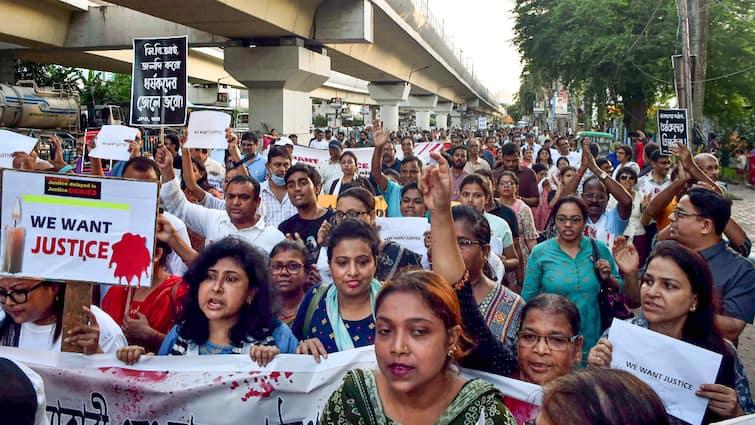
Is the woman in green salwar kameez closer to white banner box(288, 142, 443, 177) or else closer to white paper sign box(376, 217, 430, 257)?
white paper sign box(376, 217, 430, 257)

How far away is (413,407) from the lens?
2.22m

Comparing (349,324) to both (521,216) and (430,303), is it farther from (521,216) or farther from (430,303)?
(521,216)

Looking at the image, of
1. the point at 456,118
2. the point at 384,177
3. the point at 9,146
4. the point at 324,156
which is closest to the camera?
the point at 9,146

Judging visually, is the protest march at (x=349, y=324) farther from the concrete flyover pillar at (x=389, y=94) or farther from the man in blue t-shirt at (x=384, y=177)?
the concrete flyover pillar at (x=389, y=94)

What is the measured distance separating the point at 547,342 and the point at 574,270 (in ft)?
4.67

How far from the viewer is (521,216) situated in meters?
6.14

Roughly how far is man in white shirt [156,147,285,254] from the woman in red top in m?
0.98

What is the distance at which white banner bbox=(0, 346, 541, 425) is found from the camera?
300 centimetres

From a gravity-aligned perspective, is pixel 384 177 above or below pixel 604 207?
above

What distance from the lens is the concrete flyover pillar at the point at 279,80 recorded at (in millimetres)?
19234

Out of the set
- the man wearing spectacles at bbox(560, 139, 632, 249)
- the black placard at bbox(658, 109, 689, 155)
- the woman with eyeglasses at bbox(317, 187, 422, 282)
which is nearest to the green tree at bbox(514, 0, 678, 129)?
the black placard at bbox(658, 109, 689, 155)

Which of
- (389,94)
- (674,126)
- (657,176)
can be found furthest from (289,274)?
(389,94)

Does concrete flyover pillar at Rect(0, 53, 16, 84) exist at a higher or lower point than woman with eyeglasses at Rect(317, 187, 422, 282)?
higher

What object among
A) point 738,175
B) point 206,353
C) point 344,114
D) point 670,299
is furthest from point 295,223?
point 344,114
